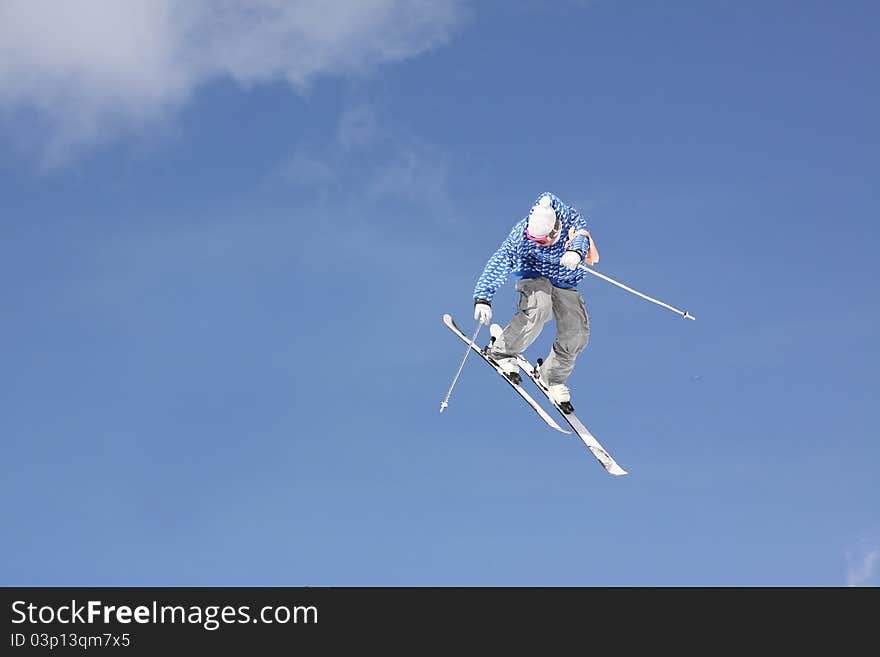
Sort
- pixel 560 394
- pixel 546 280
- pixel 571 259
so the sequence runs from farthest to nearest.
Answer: pixel 560 394, pixel 546 280, pixel 571 259

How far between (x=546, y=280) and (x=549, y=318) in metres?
0.80

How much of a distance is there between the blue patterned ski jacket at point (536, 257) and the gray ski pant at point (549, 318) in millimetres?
219

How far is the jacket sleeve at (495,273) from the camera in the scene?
21812 mm

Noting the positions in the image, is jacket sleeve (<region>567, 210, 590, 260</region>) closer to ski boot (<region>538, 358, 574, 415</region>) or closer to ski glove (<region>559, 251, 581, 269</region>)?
ski glove (<region>559, 251, 581, 269</region>)

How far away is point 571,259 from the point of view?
20.5 m

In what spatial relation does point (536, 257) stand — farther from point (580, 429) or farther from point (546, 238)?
point (580, 429)

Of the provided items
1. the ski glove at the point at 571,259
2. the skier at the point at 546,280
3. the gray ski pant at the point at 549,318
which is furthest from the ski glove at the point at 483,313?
the ski glove at the point at 571,259

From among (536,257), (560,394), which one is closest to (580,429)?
(560,394)

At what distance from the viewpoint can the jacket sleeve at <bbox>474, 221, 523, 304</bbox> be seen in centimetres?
2181

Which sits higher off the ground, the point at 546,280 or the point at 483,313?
the point at 546,280

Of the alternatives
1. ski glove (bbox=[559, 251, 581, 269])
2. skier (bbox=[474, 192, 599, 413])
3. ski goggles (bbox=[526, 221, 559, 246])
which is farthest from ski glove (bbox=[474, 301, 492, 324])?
ski glove (bbox=[559, 251, 581, 269])
